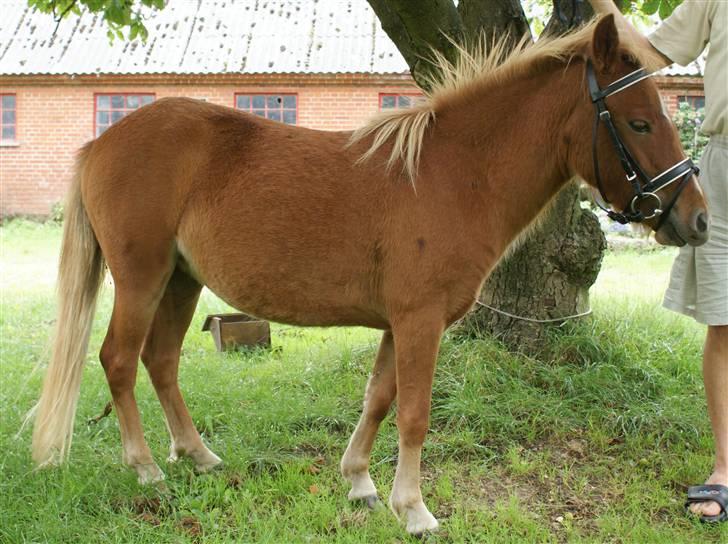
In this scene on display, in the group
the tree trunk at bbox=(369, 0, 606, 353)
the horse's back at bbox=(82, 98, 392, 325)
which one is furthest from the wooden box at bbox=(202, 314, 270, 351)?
the horse's back at bbox=(82, 98, 392, 325)

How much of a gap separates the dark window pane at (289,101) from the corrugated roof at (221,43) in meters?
0.80

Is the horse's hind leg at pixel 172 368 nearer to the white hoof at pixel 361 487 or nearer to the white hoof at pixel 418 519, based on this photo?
the white hoof at pixel 361 487

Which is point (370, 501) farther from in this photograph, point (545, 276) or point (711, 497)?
point (545, 276)

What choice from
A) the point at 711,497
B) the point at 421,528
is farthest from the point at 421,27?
the point at 711,497

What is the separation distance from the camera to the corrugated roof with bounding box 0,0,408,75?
57.4 ft

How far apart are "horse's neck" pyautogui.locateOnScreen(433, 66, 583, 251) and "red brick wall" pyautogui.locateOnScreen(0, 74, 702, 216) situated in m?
14.2

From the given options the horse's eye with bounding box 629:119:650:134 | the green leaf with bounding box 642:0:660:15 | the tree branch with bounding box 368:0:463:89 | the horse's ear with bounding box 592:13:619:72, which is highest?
the green leaf with bounding box 642:0:660:15

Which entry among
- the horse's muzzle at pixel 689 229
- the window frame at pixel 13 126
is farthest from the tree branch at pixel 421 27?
the window frame at pixel 13 126

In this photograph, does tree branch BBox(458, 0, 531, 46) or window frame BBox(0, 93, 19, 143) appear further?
window frame BBox(0, 93, 19, 143)

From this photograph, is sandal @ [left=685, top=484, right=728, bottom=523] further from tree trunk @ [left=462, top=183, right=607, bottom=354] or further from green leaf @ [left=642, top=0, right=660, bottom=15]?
green leaf @ [left=642, top=0, right=660, bottom=15]

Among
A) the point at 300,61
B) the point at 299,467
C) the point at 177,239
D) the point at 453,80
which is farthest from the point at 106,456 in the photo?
the point at 300,61

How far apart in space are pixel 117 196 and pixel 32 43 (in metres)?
18.2

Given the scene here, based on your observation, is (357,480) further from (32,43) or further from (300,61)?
(32,43)

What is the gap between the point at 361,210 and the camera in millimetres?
3312
